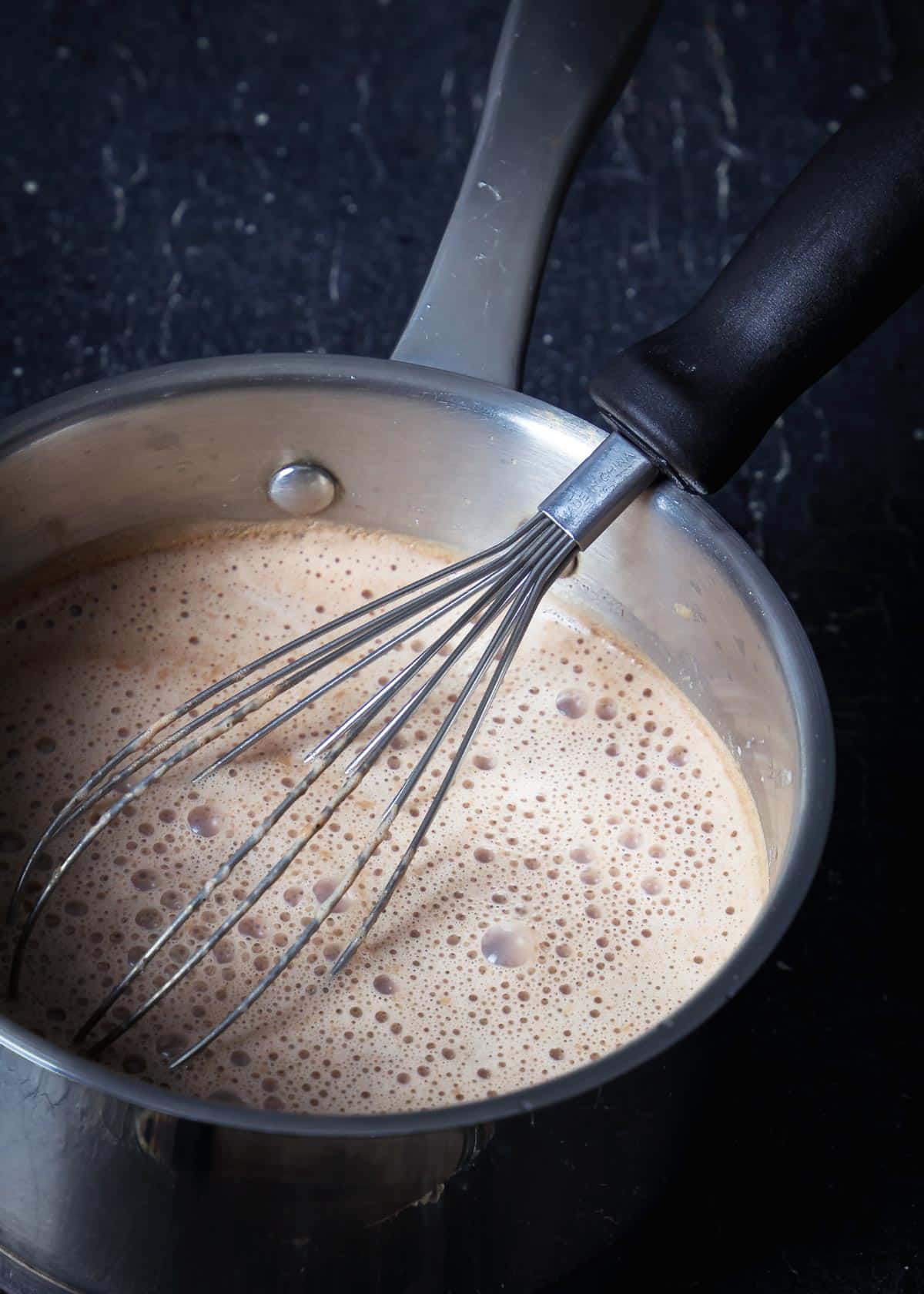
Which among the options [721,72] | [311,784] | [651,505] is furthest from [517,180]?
[721,72]

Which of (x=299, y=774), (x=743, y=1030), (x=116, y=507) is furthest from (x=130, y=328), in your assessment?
(x=743, y=1030)

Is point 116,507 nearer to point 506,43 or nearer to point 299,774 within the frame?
point 299,774

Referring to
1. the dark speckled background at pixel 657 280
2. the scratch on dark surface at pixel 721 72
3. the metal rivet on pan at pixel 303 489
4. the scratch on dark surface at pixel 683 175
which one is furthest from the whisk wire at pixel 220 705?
the scratch on dark surface at pixel 721 72

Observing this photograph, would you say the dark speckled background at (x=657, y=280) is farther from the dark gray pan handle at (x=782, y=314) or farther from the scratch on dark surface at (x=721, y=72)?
the dark gray pan handle at (x=782, y=314)

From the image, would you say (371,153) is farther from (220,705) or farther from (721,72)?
(220,705)

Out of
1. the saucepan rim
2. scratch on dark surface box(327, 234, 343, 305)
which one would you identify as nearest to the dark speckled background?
scratch on dark surface box(327, 234, 343, 305)

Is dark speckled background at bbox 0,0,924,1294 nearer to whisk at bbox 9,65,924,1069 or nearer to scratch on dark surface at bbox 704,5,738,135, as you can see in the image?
scratch on dark surface at bbox 704,5,738,135

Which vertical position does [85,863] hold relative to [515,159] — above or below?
below
